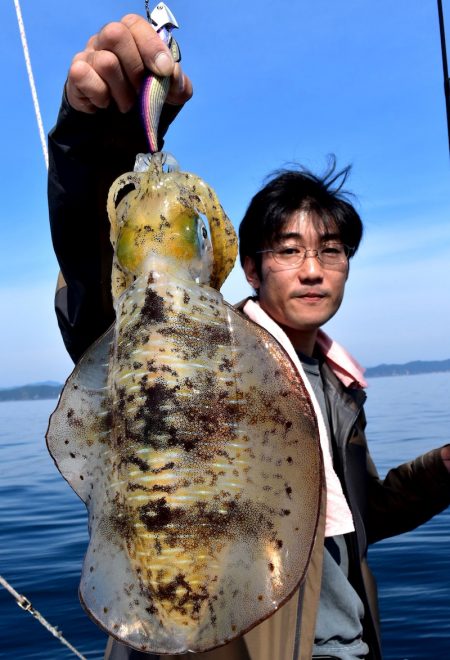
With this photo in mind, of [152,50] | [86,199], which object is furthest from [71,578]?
[152,50]

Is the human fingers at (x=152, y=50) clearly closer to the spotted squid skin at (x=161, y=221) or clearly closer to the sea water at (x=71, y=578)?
the spotted squid skin at (x=161, y=221)

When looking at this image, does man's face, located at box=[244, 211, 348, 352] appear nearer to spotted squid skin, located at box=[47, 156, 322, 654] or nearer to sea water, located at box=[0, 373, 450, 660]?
spotted squid skin, located at box=[47, 156, 322, 654]

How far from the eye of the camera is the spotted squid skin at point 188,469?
4.72ft

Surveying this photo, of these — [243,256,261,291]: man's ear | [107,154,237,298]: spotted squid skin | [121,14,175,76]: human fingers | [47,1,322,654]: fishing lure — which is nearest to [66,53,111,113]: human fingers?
[121,14,175,76]: human fingers

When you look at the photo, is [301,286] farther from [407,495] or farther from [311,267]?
[407,495]

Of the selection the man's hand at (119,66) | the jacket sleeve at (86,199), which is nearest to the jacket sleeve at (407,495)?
the jacket sleeve at (86,199)

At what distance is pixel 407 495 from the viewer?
3404 millimetres

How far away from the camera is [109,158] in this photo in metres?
2.33

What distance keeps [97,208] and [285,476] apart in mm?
1324

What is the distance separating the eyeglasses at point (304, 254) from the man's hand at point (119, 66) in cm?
110

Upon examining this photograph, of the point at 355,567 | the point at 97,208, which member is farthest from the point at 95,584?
the point at 355,567

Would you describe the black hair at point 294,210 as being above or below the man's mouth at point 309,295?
above

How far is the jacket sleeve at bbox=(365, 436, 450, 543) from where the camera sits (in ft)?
11.2

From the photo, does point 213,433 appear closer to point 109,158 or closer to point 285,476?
point 285,476
